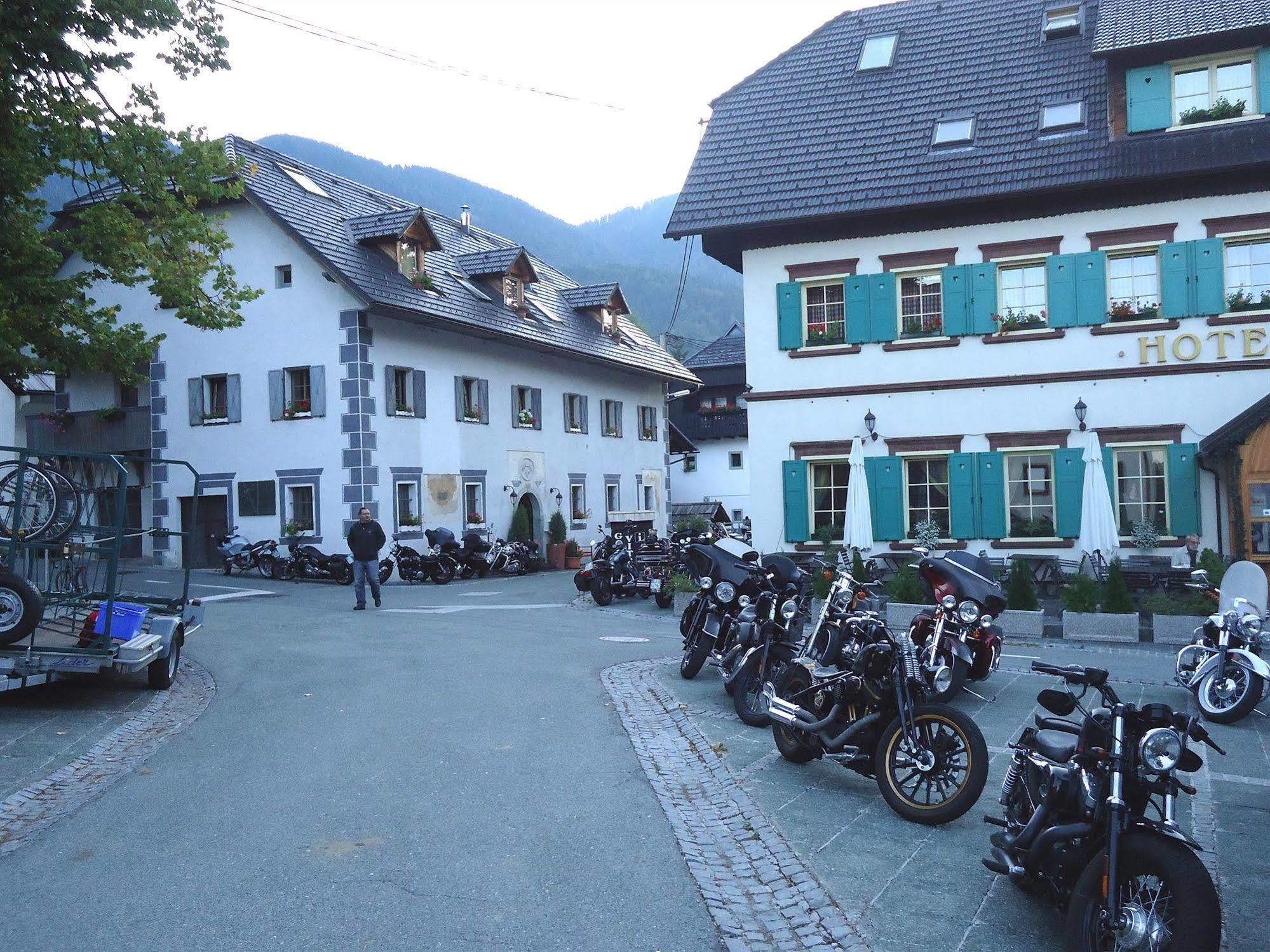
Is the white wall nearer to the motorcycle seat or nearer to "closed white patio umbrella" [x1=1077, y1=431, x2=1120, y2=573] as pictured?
"closed white patio umbrella" [x1=1077, y1=431, x2=1120, y2=573]

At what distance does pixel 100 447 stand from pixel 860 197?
21733 millimetres

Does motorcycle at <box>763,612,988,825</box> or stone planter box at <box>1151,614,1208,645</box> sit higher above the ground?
motorcycle at <box>763,612,988,825</box>

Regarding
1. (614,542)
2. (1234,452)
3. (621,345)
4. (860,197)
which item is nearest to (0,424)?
(614,542)

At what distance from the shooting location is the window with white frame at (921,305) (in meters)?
19.1

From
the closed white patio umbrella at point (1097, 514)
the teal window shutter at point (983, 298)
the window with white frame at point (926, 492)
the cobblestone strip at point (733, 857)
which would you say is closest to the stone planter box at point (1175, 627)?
the closed white patio umbrella at point (1097, 514)

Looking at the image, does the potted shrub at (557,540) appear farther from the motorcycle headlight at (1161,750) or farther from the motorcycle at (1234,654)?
the motorcycle headlight at (1161,750)

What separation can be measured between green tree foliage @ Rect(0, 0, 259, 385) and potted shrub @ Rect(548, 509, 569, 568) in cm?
1673

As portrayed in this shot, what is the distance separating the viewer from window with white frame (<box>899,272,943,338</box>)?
19094 mm

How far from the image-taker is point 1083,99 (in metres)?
19.4

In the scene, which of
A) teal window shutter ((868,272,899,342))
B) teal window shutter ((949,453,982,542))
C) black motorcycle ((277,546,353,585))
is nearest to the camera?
teal window shutter ((949,453,982,542))

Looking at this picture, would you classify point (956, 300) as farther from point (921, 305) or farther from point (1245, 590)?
point (1245, 590)

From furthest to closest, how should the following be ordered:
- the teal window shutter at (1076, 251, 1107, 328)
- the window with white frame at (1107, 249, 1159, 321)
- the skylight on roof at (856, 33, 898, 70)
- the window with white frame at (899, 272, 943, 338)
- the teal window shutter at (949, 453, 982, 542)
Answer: the skylight on roof at (856, 33, 898, 70) → the window with white frame at (899, 272, 943, 338) → the teal window shutter at (949, 453, 982, 542) → the teal window shutter at (1076, 251, 1107, 328) → the window with white frame at (1107, 249, 1159, 321)

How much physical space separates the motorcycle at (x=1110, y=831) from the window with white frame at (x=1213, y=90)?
54.6 feet

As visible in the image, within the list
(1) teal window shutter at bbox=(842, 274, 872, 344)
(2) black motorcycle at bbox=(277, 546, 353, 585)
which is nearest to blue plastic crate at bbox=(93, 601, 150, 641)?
(1) teal window shutter at bbox=(842, 274, 872, 344)
